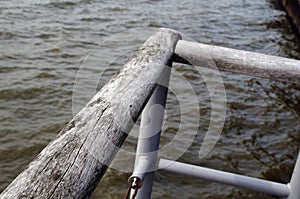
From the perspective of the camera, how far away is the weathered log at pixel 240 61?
1592 mm

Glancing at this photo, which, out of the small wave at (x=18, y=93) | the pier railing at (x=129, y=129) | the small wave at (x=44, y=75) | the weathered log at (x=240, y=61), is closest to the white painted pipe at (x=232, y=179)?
the pier railing at (x=129, y=129)

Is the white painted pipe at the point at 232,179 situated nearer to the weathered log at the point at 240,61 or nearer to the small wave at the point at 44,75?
the weathered log at the point at 240,61

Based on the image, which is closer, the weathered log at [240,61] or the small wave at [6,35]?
the weathered log at [240,61]

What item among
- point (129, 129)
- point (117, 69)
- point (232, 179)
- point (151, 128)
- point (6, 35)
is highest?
point (129, 129)

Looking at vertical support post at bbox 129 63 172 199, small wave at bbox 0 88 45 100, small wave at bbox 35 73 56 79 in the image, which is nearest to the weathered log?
vertical support post at bbox 129 63 172 199

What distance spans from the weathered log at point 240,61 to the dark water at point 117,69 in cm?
57

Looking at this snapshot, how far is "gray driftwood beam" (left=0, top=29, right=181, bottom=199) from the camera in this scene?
77 centimetres

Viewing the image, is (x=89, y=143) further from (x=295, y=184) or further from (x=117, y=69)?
(x=117, y=69)

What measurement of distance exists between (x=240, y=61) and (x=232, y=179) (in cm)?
59

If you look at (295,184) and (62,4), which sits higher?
(295,184)

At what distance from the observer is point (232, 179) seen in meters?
1.86

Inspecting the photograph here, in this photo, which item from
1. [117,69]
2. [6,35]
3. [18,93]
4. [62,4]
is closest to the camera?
[18,93]

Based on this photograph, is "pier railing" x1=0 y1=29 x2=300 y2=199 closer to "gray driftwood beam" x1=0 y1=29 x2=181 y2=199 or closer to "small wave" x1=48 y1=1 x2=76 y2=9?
"gray driftwood beam" x1=0 y1=29 x2=181 y2=199

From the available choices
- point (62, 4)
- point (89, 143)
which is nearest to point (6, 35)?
point (62, 4)
